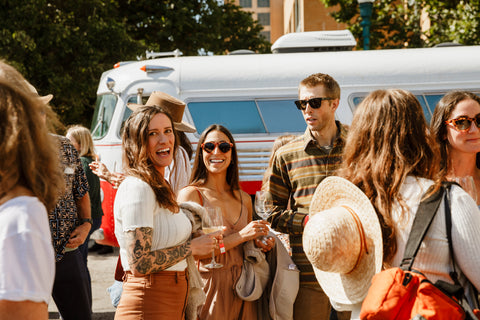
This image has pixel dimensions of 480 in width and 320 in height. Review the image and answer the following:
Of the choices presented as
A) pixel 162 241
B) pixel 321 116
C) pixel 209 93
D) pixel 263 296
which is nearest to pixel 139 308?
pixel 162 241

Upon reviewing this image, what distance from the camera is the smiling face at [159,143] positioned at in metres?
3.21

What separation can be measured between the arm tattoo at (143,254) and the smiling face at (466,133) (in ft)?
6.09

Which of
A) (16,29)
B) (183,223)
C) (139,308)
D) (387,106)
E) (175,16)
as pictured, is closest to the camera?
(387,106)

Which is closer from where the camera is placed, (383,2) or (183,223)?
(183,223)

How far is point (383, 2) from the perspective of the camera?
625 inches

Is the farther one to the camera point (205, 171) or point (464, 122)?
point (205, 171)

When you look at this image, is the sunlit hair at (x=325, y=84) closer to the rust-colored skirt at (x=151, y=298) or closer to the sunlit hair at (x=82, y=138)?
the rust-colored skirt at (x=151, y=298)

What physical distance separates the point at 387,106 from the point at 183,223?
134 cm

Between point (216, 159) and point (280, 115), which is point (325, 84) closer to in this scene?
point (216, 159)

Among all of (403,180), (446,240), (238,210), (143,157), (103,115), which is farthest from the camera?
(103,115)

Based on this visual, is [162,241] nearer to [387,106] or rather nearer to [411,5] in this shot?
[387,106]

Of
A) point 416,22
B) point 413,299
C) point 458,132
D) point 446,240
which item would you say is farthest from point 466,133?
point 416,22

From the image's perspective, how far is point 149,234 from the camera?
2883 mm

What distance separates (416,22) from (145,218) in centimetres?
1463
